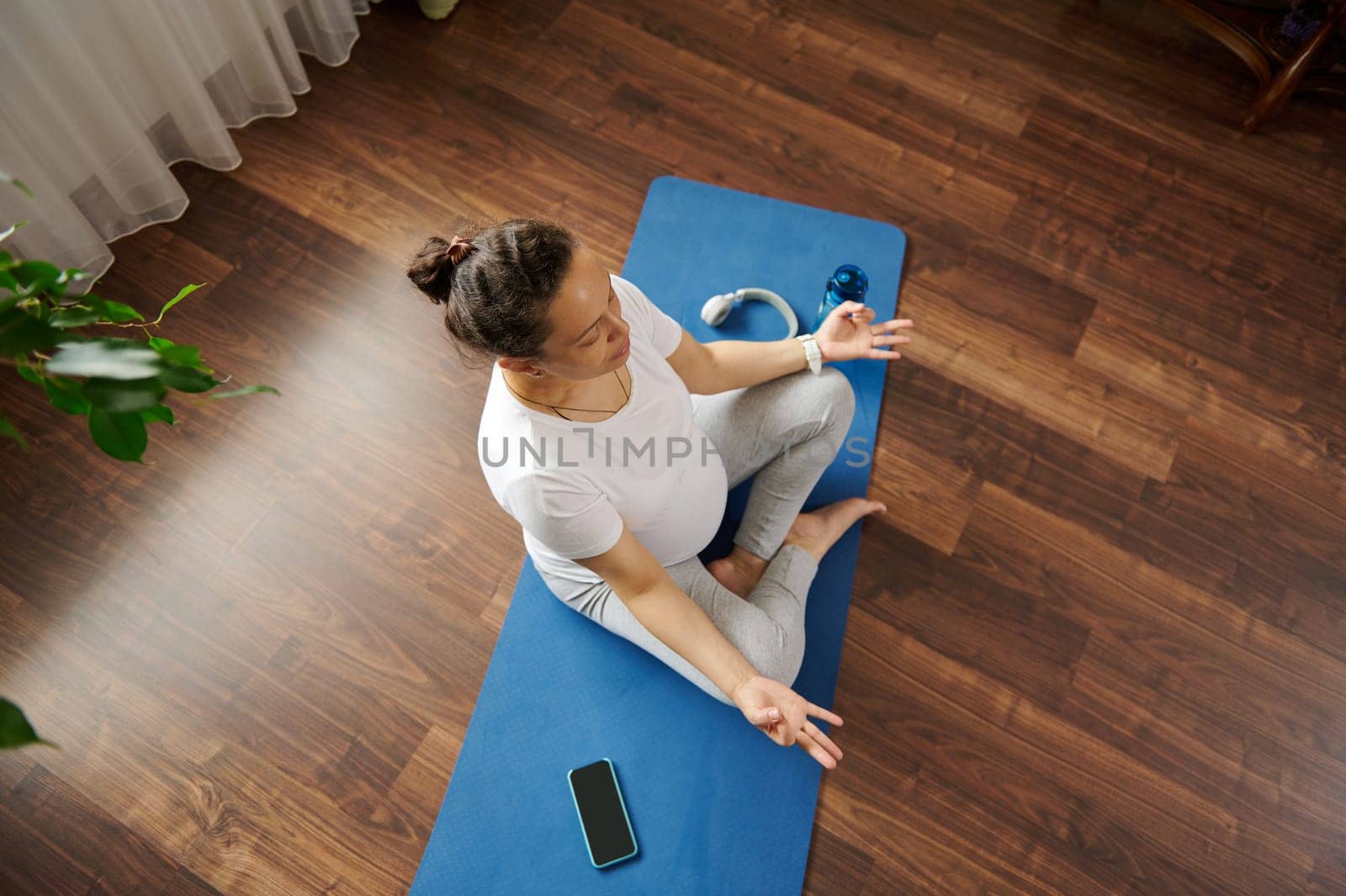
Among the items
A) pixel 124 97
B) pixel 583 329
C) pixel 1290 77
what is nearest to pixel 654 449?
pixel 583 329

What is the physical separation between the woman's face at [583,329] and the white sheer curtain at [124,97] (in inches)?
46.1

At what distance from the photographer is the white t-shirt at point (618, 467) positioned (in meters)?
1.03

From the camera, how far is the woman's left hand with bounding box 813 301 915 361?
1.38 metres

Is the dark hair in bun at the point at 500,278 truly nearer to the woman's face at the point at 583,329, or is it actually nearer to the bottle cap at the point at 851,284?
the woman's face at the point at 583,329

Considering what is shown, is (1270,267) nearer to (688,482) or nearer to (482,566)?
(688,482)

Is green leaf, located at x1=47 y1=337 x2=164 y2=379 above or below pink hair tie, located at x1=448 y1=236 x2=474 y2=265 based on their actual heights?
above

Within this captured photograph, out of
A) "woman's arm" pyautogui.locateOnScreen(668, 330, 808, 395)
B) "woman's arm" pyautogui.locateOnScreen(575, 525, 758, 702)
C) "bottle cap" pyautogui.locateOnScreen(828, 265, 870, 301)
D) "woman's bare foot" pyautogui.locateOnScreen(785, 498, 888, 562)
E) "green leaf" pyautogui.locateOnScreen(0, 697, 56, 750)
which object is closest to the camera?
"green leaf" pyautogui.locateOnScreen(0, 697, 56, 750)

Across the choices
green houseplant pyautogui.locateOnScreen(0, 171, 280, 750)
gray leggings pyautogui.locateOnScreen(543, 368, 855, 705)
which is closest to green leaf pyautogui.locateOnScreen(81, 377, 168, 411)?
green houseplant pyautogui.locateOnScreen(0, 171, 280, 750)

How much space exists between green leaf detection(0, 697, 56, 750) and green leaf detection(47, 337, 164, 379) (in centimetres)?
18

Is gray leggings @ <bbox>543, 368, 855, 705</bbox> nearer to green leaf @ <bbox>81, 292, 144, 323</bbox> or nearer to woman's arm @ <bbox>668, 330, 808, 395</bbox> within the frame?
woman's arm @ <bbox>668, 330, 808, 395</bbox>

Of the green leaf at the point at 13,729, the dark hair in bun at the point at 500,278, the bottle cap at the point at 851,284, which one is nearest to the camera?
the green leaf at the point at 13,729

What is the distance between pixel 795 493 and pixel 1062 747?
0.61 metres

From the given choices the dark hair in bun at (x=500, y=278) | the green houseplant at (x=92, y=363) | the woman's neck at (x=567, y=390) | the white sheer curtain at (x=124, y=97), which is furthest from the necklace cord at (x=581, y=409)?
the white sheer curtain at (x=124, y=97)

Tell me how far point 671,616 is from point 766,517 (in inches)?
14.1
